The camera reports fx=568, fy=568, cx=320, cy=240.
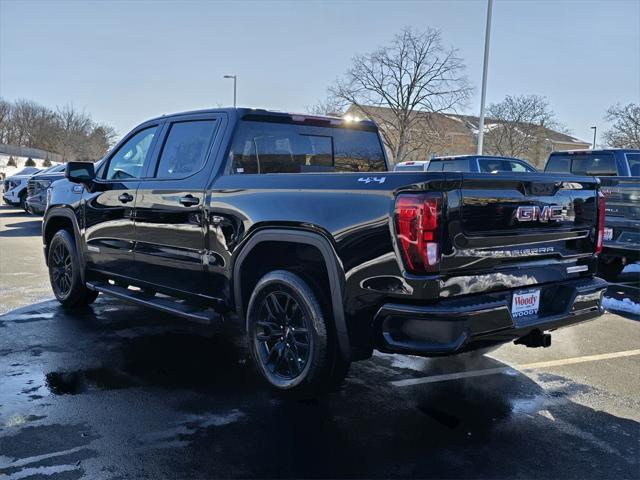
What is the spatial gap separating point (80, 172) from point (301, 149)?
2.41 meters

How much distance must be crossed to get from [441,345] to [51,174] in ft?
53.5

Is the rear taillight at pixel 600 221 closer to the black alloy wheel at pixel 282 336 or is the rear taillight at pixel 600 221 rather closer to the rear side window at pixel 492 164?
the black alloy wheel at pixel 282 336

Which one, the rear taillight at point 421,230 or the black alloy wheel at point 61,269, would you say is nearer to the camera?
the rear taillight at point 421,230

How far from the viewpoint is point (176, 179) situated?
469 cm

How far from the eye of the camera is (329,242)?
3467 mm

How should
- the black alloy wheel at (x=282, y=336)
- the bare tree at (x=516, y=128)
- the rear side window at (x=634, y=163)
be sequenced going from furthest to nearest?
the bare tree at (x=516, y=128) < the rear side window at (x=634, y=163) < the black alloy wheel at (x=282, y=336)

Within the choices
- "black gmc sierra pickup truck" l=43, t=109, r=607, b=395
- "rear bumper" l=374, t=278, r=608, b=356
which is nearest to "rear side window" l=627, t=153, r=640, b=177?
"black gmc sierra pickup truck" l=43, t=109, r=607, b=395

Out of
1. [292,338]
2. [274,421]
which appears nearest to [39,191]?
[292,338]

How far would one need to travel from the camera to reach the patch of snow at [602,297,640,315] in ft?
22.1

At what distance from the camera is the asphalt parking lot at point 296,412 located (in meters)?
3.04

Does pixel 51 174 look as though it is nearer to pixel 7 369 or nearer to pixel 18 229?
pixel 18 229

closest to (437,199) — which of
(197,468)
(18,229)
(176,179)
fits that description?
(197,468)

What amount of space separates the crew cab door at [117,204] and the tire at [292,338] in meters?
1.81

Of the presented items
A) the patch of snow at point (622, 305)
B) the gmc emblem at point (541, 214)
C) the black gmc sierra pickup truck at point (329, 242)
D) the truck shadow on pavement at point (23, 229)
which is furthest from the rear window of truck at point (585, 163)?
the truck shadow on pavement at point (23, 229)
